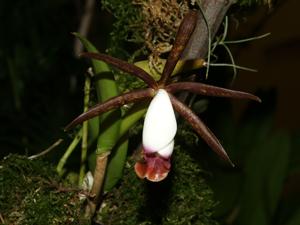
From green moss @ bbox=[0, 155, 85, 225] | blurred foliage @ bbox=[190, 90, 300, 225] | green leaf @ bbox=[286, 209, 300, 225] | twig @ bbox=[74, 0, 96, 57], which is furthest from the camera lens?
twig @ bbox=[74, 0, 96, 57]

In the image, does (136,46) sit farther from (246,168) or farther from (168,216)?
(246,168)

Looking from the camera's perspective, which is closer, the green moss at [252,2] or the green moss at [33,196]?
the green moss at [33,196]

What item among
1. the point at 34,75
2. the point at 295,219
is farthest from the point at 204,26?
the point at 34,75

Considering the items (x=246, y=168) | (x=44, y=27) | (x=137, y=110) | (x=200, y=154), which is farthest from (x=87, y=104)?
(x=44, y=27)

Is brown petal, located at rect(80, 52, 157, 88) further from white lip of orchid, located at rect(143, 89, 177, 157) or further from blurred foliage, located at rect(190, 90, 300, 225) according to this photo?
blurred foliage, located at rect(190, 90, 300, 225)

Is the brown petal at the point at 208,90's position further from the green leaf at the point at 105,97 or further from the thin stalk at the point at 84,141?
the thin stalk at the point at 84,141

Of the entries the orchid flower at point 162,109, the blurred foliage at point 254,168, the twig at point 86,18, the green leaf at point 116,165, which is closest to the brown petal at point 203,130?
the orchid flower at point 162,109

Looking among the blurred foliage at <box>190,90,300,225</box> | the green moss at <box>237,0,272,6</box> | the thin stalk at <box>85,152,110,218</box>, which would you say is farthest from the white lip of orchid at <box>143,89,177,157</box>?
the blurred foliage at <box>190,90,300,225</box>

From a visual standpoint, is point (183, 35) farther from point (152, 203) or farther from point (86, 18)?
point (86, 18)
